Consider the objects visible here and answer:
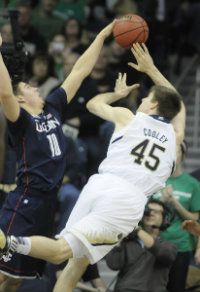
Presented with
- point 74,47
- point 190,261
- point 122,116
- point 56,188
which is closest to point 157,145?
point 122,116

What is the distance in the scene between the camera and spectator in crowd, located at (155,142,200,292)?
10078mm

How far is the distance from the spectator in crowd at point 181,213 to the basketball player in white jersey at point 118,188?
1.28 metres

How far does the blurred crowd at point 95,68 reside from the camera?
10.3 m

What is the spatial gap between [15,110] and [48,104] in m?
0.73

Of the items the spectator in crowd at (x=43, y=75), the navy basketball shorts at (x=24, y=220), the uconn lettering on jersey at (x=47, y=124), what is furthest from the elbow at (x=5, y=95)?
the spectator in crowd at (x=43, y=75)

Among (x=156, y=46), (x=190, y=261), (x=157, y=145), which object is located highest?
(x=157, y=145)

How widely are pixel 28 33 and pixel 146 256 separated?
18.8 feet

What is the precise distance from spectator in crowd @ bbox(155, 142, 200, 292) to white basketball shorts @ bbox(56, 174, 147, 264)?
5.06 ft

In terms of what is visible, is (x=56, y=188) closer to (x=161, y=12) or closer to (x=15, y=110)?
(x=15, y=110)

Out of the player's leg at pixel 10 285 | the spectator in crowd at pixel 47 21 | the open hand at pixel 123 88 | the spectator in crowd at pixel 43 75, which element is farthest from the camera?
the spectator in crowd at pixel 47 21

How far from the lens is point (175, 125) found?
9.62 metres

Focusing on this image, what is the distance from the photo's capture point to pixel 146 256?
9695mm

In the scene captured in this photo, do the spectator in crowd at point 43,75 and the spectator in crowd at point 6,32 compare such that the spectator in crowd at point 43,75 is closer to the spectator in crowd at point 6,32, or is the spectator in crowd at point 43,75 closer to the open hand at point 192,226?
the spectator in crowd at point 6,32

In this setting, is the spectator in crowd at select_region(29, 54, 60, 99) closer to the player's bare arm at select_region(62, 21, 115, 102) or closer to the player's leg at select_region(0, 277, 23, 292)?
the player's bare arm at select_region(62, 21, 115, 102)
